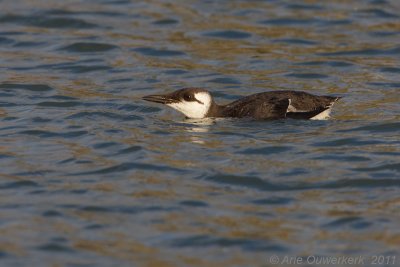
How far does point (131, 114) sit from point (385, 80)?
166 inches

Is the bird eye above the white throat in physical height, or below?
above

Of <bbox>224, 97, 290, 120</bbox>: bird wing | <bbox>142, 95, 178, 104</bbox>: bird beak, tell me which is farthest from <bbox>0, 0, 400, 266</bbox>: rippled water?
<bbox>142, 95, 178, 104</bbox>: bird beak

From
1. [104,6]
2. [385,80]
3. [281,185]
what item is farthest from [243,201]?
[104,6]

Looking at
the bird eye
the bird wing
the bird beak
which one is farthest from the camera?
the bird eye

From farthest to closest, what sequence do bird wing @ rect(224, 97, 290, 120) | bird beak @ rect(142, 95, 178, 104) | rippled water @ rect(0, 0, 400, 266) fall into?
bird beak @ rect(142, 95, 178, 104) < bird wing @ rect(224, 97, 290, 120) < rippled water @ rect(0, 0, 400, 266)

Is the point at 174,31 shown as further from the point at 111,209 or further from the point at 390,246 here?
the point at 390,246

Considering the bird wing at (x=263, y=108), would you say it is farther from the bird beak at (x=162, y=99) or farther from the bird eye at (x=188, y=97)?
the bird beak at (x=162, y=99)

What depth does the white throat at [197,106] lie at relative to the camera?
13344 mm

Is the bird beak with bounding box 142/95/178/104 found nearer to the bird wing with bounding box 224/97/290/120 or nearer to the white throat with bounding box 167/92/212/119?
the white throat with bounding box 167/92/212/119

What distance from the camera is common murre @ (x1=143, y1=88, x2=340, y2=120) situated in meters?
13.1

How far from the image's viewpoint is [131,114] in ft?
45.1

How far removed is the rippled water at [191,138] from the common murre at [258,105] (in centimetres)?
15

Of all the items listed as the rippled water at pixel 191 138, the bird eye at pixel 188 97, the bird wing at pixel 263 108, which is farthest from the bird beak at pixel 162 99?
the bird wing at pixel 263 108

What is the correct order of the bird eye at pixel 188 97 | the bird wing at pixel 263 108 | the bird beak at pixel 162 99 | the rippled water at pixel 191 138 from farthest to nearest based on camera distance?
the bird eye at pixel 188 97
the bird beak at pixel 162 99
the bird wing at pixel 263 108
the rippled water at pixel 191 138
